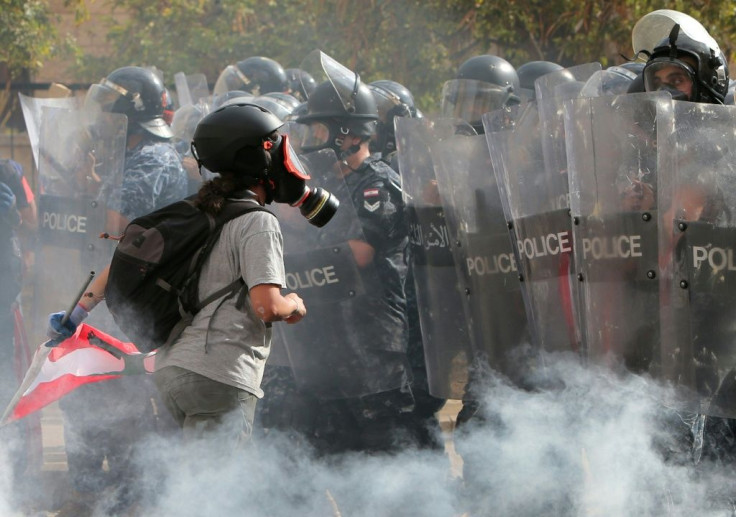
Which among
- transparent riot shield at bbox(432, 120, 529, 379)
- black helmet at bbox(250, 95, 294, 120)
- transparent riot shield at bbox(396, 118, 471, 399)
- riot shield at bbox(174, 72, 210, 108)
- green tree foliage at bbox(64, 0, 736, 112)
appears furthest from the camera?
green tree foliage at bbox(64, 0, 736, 112)

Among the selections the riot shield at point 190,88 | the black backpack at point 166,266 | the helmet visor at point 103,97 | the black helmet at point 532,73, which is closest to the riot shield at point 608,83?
the black backpack at point 166,266

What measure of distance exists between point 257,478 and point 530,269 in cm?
129

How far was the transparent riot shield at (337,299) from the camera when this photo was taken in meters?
5.06

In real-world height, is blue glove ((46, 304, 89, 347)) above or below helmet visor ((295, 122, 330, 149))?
below

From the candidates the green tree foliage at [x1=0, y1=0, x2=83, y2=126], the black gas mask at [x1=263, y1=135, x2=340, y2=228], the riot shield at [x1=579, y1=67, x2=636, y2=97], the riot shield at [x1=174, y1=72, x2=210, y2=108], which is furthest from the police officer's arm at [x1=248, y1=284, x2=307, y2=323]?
the green tree foliage at [x1=0, y1=0, x2=83, y2=126]

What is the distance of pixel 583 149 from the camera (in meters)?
3.88

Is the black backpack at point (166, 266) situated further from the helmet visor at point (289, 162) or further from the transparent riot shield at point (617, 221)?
the transparent riot shield at point (617, 221)

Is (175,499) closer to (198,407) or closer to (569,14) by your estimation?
(198,407)

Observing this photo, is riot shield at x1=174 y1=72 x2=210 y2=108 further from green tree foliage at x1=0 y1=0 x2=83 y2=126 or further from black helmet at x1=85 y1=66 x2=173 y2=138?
green tree foliage at x1=0 y1=0 x2=83 y2=126

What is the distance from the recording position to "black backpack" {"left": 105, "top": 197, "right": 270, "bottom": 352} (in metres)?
3.67

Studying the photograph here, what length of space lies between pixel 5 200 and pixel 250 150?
2.95 meters

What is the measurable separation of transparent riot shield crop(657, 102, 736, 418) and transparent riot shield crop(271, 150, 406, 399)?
1670 mm

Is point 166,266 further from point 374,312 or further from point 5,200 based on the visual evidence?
point 5,200

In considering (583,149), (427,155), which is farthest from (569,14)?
(583,149)
